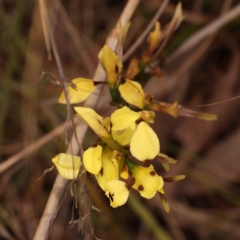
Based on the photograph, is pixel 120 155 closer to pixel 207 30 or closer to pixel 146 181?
pixel 146 181

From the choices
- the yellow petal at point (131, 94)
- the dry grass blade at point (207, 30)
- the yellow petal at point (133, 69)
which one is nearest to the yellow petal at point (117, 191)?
the yellow petal at point (131, 94)

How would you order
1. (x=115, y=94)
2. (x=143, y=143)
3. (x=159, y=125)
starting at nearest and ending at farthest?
→ (x=143, y=143) → (x=115, y=94) → (x=159, y=125)

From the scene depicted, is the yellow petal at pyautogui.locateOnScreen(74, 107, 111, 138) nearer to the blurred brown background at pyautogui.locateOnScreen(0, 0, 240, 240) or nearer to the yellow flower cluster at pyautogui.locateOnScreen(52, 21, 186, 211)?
the yellow flower cluster at pyautogui.locateOnScreen(52, 21, 186, 211)

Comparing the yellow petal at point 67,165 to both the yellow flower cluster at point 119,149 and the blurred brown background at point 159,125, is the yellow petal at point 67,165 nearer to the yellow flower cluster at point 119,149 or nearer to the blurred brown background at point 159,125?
the yellow flower cluster at point 119,149

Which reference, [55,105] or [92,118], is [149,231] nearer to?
[55,105]

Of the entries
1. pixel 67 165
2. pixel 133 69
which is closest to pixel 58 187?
→ pixel 67 165
